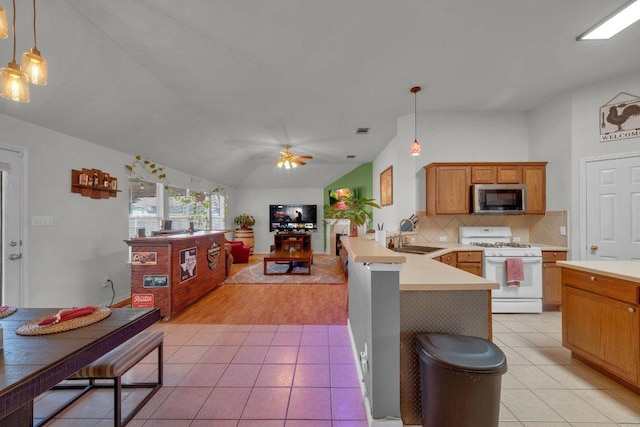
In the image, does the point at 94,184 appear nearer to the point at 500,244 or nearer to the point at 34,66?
the point at 34,66

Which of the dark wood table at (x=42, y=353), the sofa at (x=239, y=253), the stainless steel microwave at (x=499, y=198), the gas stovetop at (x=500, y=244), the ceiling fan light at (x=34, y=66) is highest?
the ceiling fan light at (x=34, y=66)

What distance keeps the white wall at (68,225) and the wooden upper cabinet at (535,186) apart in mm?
6042

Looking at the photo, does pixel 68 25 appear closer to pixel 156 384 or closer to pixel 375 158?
pixel 156 384

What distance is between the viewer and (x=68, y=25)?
2078 mm

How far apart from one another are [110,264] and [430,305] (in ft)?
14.2

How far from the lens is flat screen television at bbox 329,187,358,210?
25.3 ft

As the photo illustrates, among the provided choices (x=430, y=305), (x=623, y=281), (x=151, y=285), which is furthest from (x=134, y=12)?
(x=623, y=281)

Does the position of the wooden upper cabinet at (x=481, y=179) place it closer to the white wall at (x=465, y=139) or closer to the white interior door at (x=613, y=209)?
the white wall at (x=465, y=139)

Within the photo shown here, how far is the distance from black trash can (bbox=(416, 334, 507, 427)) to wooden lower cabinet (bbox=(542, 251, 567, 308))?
2.79m

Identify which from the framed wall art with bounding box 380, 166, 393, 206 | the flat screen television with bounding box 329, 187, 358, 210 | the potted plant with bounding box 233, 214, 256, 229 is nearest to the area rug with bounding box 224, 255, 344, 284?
the framed wall art with bounding box 380, 166, 393, 206

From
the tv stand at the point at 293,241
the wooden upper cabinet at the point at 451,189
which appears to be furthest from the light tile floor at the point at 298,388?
the tv stand at the point at 293,241

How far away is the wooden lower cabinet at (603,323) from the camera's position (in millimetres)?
1780

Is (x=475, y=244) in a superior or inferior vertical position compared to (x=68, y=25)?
inferior

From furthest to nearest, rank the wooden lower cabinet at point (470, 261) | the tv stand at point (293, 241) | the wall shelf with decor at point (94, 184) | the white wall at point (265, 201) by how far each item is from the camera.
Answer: the white wall at point (265, 201), the tv stand at point (293, 241), the wooden lower cabinet at point (470, 261), the wall shelf with decor at point (94, 184)
